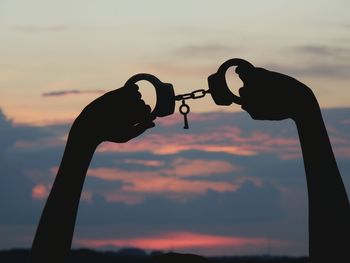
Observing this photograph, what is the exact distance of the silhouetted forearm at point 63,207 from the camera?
36.8ft

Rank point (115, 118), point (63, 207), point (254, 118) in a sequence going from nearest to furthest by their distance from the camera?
point (63, 207)
point (254, 118)
point (115, 118)

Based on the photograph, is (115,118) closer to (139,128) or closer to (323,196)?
(139,128)

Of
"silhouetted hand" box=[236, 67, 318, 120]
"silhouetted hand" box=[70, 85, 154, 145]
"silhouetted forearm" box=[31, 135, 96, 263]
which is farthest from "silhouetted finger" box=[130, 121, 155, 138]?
"silhouetted hand" box=[236, 67, 318, 120]

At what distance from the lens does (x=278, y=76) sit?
37.5 ft

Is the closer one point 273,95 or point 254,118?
point 273,95

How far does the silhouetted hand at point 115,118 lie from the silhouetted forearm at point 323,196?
208 centimetres

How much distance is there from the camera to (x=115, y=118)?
1190cm

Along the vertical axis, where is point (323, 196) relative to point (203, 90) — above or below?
below

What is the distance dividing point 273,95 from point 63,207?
114 inches

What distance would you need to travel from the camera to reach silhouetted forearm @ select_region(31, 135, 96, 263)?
11.2 metres

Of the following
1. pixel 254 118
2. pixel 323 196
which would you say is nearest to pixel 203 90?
pixel 254 118

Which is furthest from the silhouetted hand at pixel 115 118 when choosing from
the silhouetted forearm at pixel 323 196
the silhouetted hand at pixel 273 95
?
the silhouetted forearm at pixel 323 196

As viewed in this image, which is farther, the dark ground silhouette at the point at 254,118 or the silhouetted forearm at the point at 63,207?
the silhouetted forearm at the point at 63,207

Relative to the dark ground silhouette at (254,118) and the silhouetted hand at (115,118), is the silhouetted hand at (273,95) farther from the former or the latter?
the silhouetted hand at (115,118)
